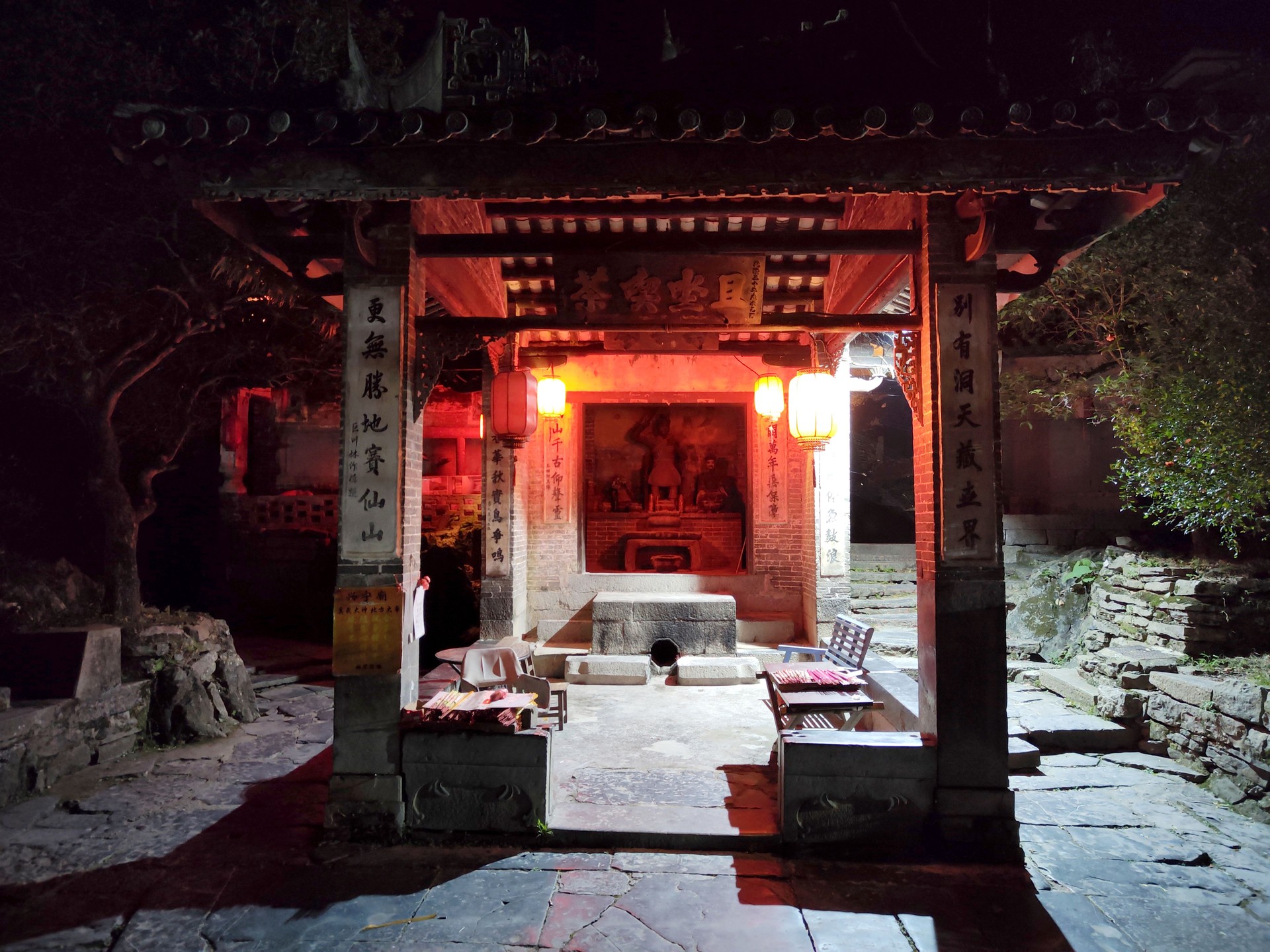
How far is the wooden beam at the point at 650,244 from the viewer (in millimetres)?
5746

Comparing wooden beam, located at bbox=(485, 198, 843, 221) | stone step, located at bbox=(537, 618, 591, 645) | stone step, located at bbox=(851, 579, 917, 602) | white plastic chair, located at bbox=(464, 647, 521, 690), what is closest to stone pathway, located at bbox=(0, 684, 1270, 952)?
white plastic chair, located at bbox=(464, 647, 521, 690)

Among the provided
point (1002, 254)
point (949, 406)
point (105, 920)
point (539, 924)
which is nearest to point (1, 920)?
point (105, 920)

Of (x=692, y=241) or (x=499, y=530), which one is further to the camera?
(x=499, y=530)

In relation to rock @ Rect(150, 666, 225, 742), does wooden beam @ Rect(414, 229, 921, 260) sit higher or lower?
higher

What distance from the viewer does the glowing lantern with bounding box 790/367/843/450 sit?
7754 millimetres

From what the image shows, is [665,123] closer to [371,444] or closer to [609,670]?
[371,444]

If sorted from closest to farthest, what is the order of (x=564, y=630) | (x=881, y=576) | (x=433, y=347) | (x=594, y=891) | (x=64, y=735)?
(x=594, y=891) → (x=433, y=347) → (x=64, y=735) → (x=564, y=630) → (x=881, y=576)

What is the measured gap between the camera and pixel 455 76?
4938 mm

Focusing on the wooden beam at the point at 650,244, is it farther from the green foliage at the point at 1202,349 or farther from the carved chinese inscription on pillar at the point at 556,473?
the carved chinese inscription on pillar at the point at 556,473

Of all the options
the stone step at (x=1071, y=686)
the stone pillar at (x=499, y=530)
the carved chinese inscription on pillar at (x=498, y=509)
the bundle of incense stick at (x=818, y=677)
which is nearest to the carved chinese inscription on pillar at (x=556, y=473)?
the stone pillar at (x=499, y=530)

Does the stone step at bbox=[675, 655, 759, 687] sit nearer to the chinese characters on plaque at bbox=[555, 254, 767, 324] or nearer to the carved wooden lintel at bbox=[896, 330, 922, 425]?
the carved wooden lintel at bbox=[896, 330, 922, 425]

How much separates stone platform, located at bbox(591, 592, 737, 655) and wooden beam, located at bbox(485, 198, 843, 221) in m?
5.48

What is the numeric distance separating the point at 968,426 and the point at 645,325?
8.47 ft

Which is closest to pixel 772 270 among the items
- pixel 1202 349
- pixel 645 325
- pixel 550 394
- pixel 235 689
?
pixel 645 325
